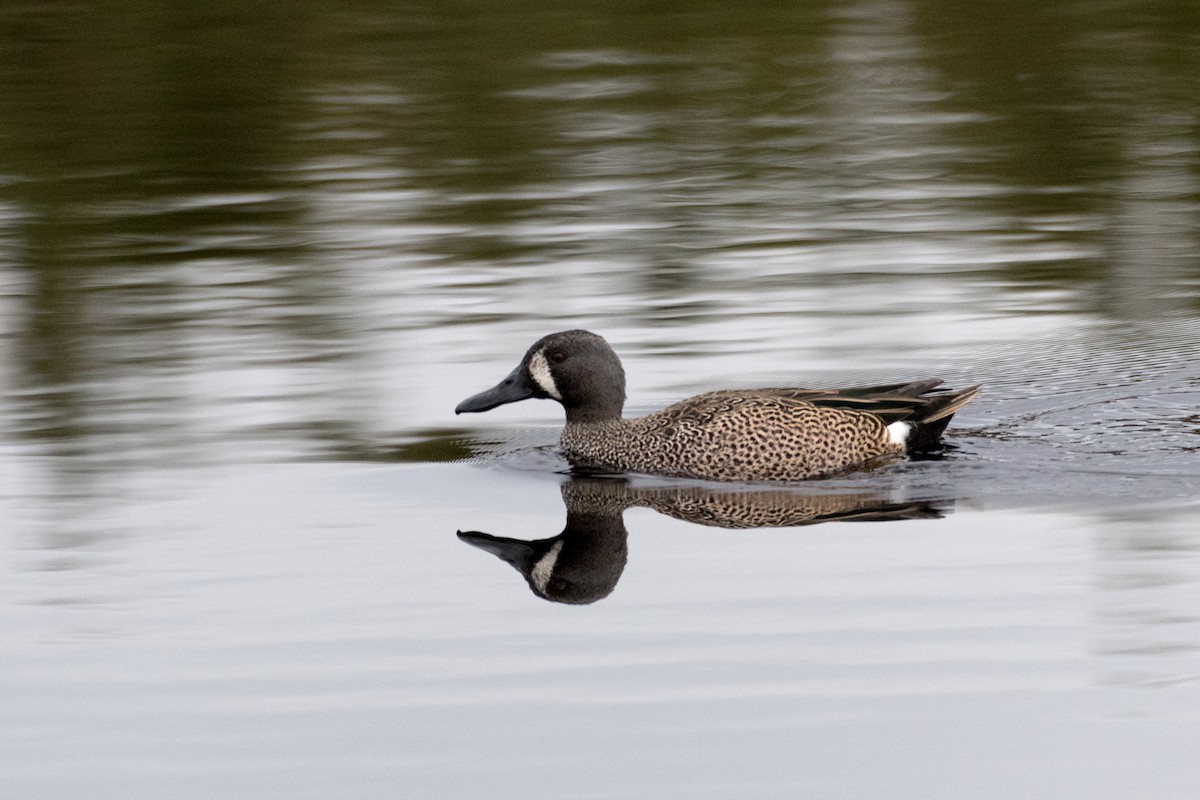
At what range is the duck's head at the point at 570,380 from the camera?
9.63 metres

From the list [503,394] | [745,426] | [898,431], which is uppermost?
[503,394]

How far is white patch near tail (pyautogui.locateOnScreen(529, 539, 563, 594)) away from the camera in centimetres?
735

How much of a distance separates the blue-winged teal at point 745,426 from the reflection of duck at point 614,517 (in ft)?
0.72

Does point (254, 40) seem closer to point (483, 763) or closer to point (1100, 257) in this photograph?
point (1100, 257)

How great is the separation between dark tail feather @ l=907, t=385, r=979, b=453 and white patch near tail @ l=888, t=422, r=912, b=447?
0.09 feet

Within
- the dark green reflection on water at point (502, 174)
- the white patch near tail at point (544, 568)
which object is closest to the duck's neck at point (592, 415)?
the dark green reflection on water at point (502, 174)

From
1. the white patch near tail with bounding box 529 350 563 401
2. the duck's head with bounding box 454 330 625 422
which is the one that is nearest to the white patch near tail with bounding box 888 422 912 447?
the duck's head with bounding box 454 330 625 422

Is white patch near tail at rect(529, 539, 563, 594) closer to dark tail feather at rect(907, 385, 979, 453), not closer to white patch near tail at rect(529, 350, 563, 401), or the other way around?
white patch near tail at rect(529, 350, 563, 401)

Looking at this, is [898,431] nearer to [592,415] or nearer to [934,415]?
[934,415]

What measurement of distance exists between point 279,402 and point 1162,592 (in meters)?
4.87

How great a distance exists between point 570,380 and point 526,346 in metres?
1.37

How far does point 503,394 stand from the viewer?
31.7 ft

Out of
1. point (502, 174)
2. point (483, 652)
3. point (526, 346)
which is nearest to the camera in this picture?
point (483, 652)

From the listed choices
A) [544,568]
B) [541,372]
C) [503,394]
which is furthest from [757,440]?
[544,568]
